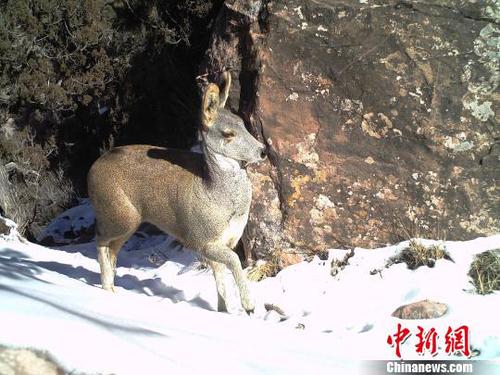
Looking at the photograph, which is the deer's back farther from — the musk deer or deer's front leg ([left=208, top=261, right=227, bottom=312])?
deer's front leg ([left=208, top=261, right=227, bottom=312])

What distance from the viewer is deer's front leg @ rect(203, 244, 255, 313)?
5379 mm

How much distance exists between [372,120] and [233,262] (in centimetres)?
231

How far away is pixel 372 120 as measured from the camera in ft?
21.6

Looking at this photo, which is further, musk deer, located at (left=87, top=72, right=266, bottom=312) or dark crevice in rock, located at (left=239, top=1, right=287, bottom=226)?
dark crevice in rock, located at (left=239, top=1, right=287, bottom=226)

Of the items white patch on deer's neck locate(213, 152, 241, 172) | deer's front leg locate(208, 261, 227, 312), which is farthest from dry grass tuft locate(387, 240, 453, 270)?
white patch on deer's neck locate(213, 152, 241, 172)

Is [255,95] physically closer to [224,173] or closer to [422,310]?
[224,173]

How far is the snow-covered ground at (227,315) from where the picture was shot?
2869 millimetres

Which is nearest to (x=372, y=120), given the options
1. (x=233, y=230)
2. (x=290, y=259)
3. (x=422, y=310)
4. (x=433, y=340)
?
(x=290, y=259)

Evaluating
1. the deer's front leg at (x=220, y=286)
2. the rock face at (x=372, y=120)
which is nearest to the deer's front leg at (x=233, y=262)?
the deer's front leg at (x=220, y=286)

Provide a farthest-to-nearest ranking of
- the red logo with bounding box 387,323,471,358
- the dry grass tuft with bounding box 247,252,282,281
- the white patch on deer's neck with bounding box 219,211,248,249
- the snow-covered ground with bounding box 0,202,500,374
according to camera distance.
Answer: the dry grass tuft with bounding box 247,252,282,281
the white patch on deer's neck with bounding box 219,211,248,249
the red logo with bounding box 387,323,471,358
the snow-covered ground with bounding box 0,202,500,374

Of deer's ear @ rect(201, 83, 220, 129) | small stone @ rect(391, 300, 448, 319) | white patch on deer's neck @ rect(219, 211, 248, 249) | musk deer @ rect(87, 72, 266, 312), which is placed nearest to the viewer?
small stone @ rect(391, 300, 448, 319)

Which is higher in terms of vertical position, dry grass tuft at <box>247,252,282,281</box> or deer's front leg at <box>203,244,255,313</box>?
dry grass tuft at <box>247,252,282,281</box>

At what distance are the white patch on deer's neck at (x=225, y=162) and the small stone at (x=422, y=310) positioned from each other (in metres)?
1.85

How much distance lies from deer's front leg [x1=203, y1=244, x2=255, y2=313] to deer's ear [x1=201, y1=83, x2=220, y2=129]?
3.51 feet
